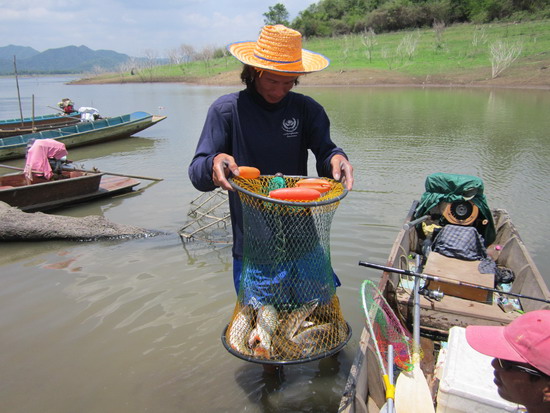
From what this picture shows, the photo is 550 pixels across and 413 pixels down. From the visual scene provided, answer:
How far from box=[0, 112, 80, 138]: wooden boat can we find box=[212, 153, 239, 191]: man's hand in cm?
1633

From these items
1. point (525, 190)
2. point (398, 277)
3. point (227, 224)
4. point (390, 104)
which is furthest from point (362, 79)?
point (398, 277)

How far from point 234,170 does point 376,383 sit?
5.95ft

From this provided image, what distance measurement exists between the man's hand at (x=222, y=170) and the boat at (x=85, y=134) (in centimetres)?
1395

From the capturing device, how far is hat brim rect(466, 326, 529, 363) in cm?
151

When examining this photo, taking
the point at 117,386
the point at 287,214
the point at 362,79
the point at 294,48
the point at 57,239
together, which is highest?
the point at 362,79

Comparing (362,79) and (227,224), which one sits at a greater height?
(362,79)

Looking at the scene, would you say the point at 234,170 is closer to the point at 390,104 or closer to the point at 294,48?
the point at 294,48

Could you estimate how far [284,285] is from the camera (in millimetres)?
2500

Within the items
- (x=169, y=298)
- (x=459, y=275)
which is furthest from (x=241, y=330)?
(x=169, y=298)

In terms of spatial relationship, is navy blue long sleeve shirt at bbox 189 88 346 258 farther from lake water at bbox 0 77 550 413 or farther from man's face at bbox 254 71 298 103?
lake water at bbox 0 77 550 413

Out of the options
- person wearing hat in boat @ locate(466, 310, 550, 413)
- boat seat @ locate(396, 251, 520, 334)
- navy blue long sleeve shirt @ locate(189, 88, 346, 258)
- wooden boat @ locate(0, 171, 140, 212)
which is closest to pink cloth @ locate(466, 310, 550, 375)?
person wearing hat in boat @ locate(466, 310, 550, 413)

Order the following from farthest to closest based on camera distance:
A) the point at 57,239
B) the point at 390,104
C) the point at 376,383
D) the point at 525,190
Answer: the point at 390,104
the point at 525,190
the point at 57,239
the point at 376,383

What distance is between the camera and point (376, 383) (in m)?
2.83

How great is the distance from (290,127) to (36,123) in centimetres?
2061
